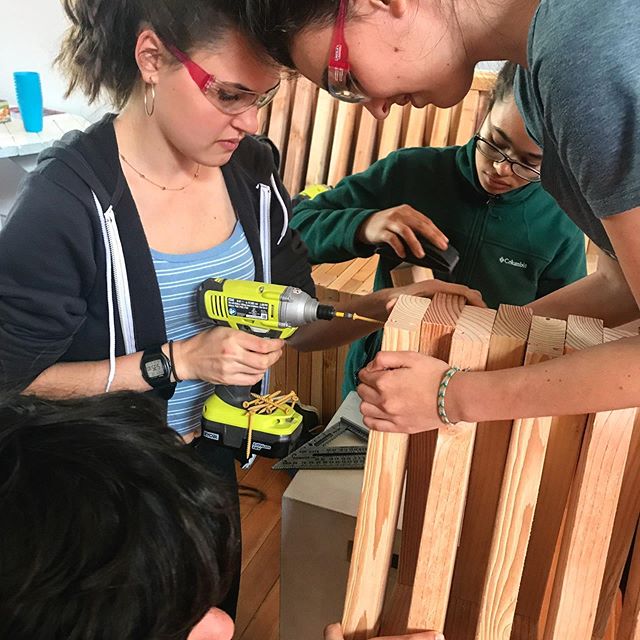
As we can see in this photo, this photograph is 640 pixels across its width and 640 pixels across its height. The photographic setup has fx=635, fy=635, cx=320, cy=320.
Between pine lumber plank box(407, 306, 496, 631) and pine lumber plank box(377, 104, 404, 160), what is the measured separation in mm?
1917

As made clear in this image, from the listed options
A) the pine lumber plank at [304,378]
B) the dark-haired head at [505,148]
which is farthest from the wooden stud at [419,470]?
the pine lumber plank at [304,378]

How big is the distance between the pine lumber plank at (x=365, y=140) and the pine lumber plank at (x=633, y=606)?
6.86 ft

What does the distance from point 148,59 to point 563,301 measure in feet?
2.27

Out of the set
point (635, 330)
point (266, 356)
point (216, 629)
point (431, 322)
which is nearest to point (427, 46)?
point (431, 322)

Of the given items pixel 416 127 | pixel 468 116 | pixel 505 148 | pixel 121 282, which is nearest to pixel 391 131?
pixel 416 127

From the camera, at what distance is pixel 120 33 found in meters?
0.89

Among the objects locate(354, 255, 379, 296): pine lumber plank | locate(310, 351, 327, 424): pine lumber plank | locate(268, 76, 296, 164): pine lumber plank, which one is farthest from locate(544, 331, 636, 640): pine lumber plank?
locate(268, 76, 296, 164): pine lumber plank

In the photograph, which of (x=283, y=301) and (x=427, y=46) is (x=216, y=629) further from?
(x=427, y=46)

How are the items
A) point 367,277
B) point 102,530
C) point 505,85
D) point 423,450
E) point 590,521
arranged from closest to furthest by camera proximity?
point 102,530
point 590,521
point 423,450
point 505,85
point 367,277

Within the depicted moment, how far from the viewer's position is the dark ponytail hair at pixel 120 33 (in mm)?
838

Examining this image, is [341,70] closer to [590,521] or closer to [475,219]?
[590,521]

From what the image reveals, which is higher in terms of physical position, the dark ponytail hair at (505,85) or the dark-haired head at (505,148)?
the dark ponytail hair at (505,85)

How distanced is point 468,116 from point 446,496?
1938 mm

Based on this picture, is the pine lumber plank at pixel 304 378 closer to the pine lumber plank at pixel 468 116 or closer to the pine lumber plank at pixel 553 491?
the pine lumber plank at pixel 468 116
